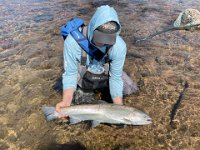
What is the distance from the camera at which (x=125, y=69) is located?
7141 mm

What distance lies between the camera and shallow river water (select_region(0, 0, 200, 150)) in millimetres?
5051

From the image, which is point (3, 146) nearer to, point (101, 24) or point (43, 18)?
point (101, 24)

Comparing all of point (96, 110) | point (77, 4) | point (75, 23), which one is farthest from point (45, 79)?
point (77, 4)

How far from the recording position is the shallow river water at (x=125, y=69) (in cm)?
505

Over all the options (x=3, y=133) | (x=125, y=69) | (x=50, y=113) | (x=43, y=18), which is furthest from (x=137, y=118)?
(x=43, y=18)

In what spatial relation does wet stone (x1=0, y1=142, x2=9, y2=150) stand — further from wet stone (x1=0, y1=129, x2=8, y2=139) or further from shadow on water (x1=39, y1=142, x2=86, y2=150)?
shadow on water (x1=39, y1=142, x2=86, y2=150)

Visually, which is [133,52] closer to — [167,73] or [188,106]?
[167,73]

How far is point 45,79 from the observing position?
270 inches

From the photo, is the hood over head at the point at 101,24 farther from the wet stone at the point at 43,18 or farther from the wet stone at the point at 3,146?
the wet stone at the point at 43,18

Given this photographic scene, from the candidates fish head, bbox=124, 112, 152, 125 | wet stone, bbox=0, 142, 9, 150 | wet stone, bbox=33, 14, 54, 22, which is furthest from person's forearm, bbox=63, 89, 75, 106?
wet stone, bbox=33, 14, 54, 22

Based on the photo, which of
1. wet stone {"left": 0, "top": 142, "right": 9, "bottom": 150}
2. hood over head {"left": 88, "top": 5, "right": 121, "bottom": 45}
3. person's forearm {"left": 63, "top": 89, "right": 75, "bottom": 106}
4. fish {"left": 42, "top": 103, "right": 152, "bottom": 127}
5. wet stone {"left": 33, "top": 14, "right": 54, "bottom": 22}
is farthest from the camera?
wet stone {"left": 33, "top": 14, "right": 54, "bottom": 22}

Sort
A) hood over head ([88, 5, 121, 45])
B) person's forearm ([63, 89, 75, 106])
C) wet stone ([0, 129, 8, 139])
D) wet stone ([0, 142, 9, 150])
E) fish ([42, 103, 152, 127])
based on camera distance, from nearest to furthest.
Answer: hood over head ([88, 5, 121, 45]) < fish ([42, 103, 152, 127]) < person's forearm ([63, 89, 75, 106]) < wet stone ([0, 142, 9, 150]) < wet stone ([0, 129, 8, 139])

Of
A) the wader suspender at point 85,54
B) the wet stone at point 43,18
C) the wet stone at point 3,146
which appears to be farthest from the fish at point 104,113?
the wet stone at point 43,18

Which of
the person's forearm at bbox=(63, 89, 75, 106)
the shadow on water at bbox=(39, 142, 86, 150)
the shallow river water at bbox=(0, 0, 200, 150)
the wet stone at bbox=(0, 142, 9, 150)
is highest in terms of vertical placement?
the person's forearm at bbox=(63, 89, 75, 106)
